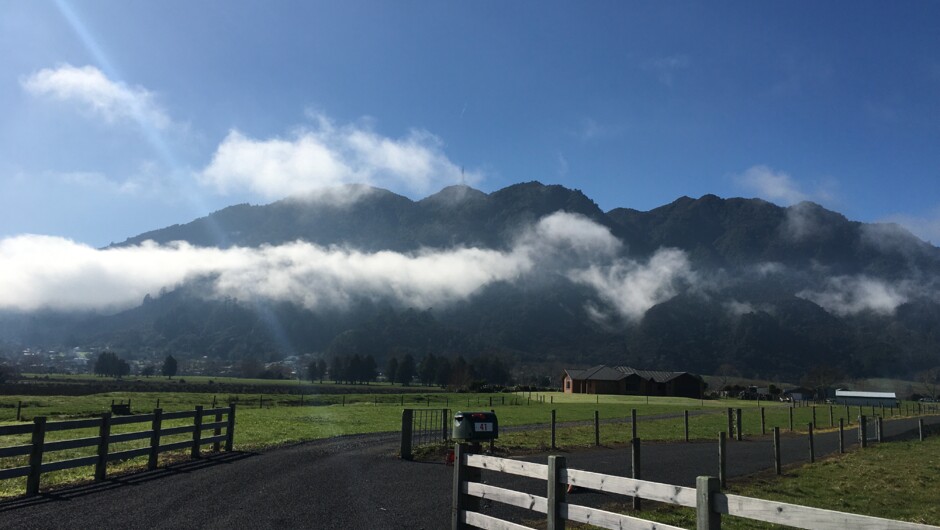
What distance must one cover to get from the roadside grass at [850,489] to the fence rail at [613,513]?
311cm

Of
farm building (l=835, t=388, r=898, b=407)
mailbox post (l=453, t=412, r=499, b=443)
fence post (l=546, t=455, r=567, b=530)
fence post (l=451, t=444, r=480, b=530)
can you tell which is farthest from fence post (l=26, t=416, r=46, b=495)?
farm building (l=835, t=388, r=898, b=407)

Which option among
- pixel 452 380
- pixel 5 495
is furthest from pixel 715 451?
pixel 452 380

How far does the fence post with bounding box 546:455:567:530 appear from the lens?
26.8ft

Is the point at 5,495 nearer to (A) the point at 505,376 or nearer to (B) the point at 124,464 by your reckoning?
(B) the point at 124,464

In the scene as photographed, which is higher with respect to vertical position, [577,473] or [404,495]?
[577,473]

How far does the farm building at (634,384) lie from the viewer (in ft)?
404

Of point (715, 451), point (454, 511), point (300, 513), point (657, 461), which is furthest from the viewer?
point (715, 451)

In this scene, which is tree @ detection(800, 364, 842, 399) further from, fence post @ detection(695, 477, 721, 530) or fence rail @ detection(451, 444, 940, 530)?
→ fence post @ detection(695, 477, 721, 530)

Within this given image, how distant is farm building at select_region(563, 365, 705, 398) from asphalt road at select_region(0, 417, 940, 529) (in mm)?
102296

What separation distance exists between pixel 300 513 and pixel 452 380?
17436cm

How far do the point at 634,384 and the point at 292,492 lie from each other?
386ft

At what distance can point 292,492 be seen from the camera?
14.6 m

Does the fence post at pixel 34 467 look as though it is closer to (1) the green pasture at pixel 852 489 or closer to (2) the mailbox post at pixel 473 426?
(2) the mailbox post at pixel 473 426

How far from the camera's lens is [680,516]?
12914mm
